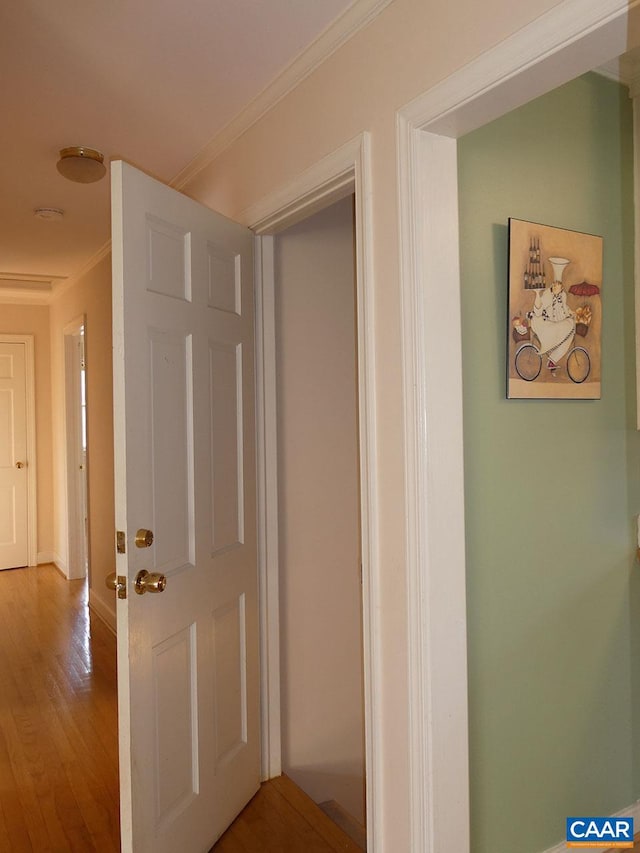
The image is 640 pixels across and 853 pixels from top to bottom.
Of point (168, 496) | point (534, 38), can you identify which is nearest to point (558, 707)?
point (168, 496)

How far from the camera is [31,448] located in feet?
20.4

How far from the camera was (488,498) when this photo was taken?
75.6 inches

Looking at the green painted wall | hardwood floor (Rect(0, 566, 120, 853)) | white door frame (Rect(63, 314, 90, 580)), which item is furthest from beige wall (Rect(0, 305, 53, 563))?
the green painted wall

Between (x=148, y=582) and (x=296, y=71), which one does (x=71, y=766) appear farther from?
(x=296, y=71)

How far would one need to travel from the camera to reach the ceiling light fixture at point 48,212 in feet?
11.8

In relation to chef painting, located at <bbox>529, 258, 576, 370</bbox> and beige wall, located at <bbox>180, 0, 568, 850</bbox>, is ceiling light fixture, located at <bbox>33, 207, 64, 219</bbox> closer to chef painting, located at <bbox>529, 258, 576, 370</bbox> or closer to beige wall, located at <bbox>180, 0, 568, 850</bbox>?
beige wall, located at <bbox>180, 0, 568, 850</bbox>

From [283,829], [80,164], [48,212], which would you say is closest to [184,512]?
[283,829]

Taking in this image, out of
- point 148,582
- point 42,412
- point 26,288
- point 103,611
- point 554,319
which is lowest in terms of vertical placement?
point 103,611

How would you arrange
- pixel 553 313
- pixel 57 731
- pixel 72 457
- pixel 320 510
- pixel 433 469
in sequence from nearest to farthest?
pixel 433 469 → pixel 553 313 → pixel 320 510 → pixel 57 731 → pixel 72 457

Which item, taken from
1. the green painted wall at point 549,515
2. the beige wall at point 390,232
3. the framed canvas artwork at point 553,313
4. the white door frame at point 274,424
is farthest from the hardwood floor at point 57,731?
the framed canvas artwork at point 553,313

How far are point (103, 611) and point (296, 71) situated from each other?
3773 mm

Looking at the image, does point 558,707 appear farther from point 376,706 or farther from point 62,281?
point 62,281

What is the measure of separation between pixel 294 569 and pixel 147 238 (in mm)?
1414

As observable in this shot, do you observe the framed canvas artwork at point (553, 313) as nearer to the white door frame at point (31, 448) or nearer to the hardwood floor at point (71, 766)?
the hardwood floor at point (71, 766)
